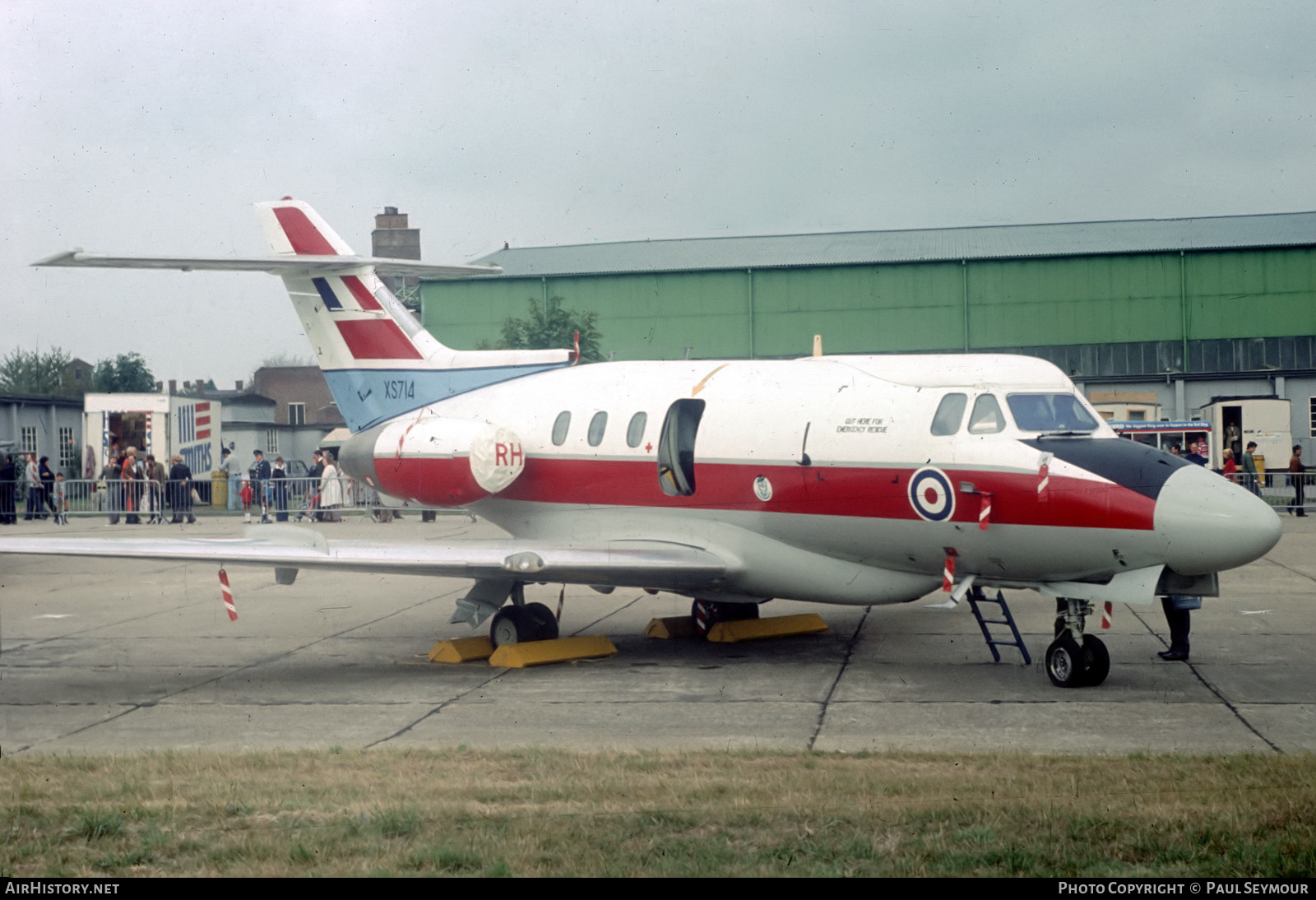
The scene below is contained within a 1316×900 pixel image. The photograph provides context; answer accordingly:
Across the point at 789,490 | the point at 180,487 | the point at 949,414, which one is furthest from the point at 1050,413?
the point at 180,487

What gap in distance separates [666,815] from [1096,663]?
550 cm

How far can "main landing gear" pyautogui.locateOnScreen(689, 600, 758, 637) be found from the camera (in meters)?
13.6

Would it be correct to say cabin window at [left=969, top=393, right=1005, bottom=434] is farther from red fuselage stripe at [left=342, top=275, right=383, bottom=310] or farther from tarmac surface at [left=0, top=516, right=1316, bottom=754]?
red fuselage stripe at [left=342, top=275, right=383, bottom=310]

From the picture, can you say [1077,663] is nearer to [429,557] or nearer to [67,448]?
[429,557]

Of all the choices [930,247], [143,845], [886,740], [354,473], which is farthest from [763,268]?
[143,845]

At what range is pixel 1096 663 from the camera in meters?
10.5

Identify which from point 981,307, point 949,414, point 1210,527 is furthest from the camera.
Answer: point 981,307

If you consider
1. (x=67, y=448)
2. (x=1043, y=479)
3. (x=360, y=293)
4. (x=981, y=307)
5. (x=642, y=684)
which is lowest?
(x=642, y=684)

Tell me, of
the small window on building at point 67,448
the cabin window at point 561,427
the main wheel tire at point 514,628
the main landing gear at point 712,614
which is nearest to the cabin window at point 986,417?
the main landing gear at point 712,614

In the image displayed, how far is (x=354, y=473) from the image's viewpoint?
15125mm

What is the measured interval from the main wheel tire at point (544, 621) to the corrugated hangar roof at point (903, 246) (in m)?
31.1

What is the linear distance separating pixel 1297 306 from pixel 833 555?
131 feet

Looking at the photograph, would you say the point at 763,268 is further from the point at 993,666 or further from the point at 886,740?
the point at 886,740

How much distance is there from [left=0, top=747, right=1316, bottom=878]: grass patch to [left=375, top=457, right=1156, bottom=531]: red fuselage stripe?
263 cm
